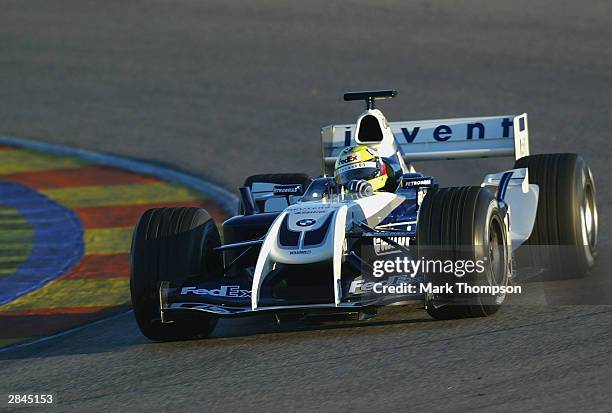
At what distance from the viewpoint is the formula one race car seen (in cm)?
780

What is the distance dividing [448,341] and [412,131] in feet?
12.9

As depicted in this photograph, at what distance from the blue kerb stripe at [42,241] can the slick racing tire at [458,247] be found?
13.2 ft

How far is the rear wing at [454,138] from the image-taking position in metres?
10.8

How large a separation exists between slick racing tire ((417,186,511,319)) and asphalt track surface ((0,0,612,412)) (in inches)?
6.0

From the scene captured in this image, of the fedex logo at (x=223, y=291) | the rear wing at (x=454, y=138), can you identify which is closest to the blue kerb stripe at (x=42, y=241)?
the rear wing at (x=454, y=138)

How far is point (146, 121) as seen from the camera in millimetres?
17141

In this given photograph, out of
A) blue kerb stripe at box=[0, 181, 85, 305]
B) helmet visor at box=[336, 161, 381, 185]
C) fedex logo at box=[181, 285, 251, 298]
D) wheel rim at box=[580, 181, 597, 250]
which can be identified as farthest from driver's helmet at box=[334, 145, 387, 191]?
blue kerb stripe at box=[0, 181, 85, 305]

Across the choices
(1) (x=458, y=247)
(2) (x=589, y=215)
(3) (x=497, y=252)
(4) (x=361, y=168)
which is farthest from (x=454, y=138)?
(1) (x=458, y=247)

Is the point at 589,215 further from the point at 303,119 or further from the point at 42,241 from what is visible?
the point at 303,119

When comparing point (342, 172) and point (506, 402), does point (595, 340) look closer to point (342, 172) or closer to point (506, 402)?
point (506, 402)

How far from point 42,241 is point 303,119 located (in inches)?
208

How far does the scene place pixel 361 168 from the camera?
369 inches

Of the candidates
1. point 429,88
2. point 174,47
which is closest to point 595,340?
point 429,88

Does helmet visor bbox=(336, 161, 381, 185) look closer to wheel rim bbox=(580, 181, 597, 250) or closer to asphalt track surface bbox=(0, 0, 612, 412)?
asphalt track surface bbox=(0, 0, 612, 412)
